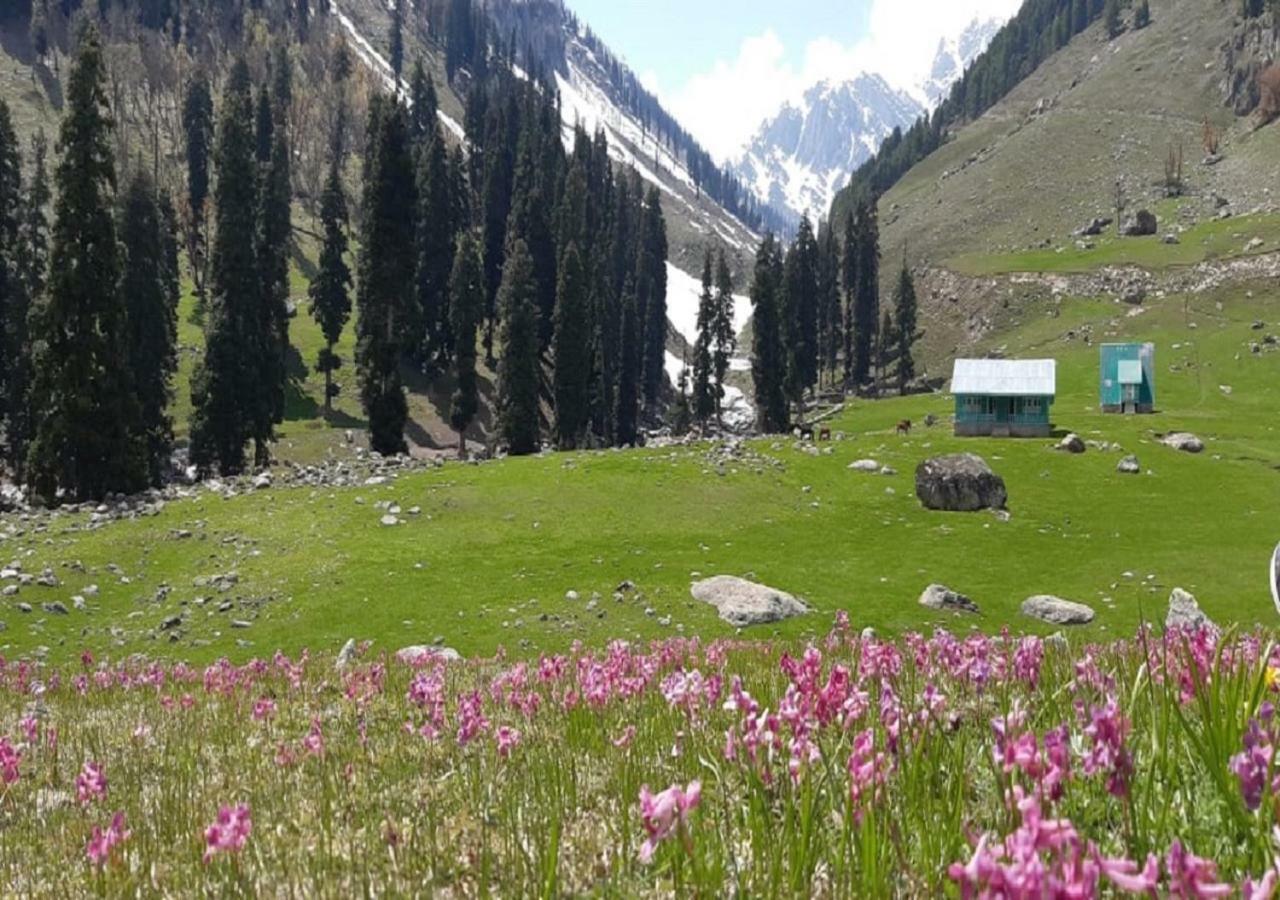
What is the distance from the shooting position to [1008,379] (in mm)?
64562

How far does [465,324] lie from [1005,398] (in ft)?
156

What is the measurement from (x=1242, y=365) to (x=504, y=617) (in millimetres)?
89070

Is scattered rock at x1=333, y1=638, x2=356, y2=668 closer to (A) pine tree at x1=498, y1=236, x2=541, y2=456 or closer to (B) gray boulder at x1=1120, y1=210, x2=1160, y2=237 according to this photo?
(A) pine tree at x1=498, y1=236, x2=541, y2=456

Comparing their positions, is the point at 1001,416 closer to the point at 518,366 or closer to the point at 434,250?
the point at 518,366

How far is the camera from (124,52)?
451ft

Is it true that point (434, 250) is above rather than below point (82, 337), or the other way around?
above

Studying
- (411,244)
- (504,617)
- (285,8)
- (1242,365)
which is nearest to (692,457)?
(504,617)

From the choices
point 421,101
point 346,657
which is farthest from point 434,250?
point 346,657

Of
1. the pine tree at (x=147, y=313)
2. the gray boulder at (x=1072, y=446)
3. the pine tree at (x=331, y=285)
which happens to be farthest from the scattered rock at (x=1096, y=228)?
the pine tree at (x=147, y=313)

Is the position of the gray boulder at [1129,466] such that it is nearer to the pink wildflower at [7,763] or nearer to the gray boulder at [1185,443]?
the gray boulder at [1185,443]

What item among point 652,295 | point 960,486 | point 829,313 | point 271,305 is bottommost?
point 960,486

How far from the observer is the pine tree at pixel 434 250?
96500 millimetres

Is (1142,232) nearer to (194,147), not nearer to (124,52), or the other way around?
(194,147)

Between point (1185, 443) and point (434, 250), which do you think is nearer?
point (1185, 443)
